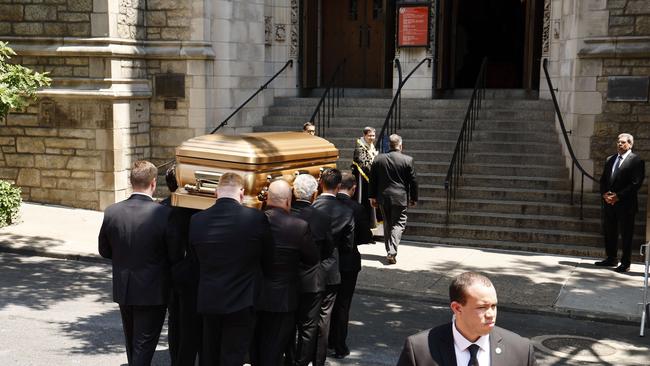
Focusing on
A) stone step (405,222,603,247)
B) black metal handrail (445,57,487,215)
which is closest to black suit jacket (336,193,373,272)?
black metal handrail (445,57,487,215)

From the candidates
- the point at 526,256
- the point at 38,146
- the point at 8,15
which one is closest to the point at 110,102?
the point at 38,146

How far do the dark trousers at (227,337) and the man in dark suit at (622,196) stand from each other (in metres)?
6.80

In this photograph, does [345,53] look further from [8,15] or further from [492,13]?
[8,15]

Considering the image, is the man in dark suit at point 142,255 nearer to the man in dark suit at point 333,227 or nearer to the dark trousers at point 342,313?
the man in dark suit at point 333,227

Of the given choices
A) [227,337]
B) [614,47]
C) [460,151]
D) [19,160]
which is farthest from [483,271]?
[19,160]

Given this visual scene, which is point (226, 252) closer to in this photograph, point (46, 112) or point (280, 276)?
point (280, 276)

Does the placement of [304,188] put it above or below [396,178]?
above

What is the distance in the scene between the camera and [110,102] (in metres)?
14.2

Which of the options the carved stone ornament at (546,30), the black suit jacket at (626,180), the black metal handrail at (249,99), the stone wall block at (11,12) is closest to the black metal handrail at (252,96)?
the black metal handrail at (249,99)

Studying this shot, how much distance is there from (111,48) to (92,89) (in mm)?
826

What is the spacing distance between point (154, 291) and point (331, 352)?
6.57 feet

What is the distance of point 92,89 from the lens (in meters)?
14.3

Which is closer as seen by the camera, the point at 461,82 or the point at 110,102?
the point at 110,102

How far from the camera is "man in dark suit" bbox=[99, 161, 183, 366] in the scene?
579 centimetres
